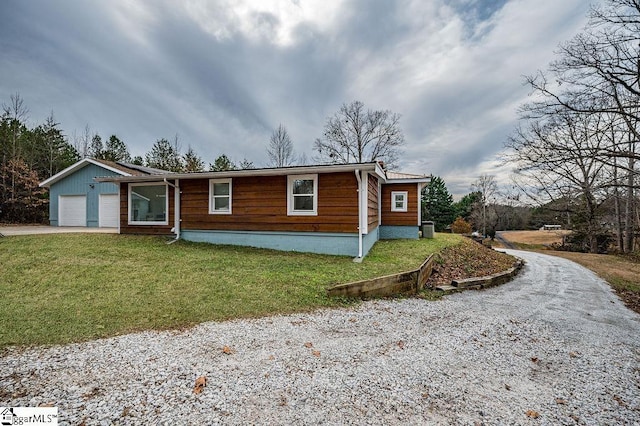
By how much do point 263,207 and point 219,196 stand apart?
1842 millimetres

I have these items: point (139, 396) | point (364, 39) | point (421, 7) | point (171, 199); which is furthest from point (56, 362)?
point (364, 39)

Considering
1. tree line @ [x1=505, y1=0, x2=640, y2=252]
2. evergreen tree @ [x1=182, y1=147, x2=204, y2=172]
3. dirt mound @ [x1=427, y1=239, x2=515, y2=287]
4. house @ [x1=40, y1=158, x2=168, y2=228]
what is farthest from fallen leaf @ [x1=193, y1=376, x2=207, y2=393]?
evergreen tree @ [x1=182, y1=147, x2=204, y2=172]

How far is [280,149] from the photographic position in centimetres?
2731

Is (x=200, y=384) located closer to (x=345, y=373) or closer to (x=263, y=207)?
(x=345, y=373)

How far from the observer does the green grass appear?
3.96 meters

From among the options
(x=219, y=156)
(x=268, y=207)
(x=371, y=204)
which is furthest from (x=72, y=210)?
(x=371, y=204)

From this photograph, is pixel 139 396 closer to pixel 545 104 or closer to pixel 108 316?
pixel 108 316

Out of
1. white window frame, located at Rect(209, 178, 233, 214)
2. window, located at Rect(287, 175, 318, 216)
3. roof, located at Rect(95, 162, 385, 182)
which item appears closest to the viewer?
roof, located at Rect(95, 162, 385, 182)

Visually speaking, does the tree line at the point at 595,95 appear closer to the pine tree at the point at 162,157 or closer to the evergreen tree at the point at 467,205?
the pine tree at the point at 162,157

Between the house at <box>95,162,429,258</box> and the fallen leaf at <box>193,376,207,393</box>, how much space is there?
6093mm

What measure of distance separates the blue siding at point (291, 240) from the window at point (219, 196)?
830 mm

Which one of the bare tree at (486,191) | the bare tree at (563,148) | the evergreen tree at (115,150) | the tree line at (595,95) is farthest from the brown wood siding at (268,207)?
the bare tree at (486,191)

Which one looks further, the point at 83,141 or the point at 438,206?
the point at 438,206

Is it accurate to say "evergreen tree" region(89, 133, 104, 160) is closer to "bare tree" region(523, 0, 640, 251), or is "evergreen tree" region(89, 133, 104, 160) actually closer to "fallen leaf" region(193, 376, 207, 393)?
"fallen leaf" region(193, 376, 207, 393)
